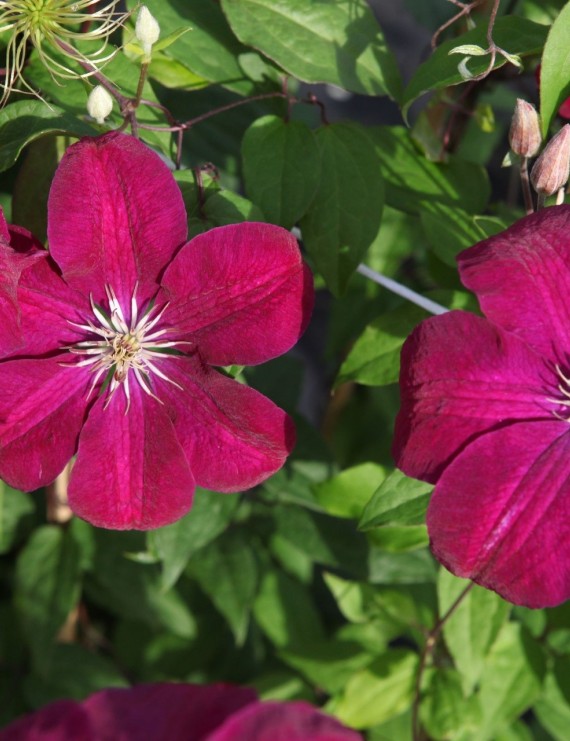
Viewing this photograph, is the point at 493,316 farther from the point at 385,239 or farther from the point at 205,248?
the point at 385,239

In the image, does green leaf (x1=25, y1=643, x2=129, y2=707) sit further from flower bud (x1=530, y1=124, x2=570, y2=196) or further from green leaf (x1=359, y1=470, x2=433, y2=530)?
flower bud (x1=530, y1=124, x2=570, y2=196)

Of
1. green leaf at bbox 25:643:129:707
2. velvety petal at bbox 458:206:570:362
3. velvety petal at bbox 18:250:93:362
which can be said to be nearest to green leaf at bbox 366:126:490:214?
velvety petal at bbox 458:206:570:362

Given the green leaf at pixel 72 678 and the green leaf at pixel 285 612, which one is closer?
the green leaf at pixel 72 678

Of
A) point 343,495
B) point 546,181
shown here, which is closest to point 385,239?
point 343,495

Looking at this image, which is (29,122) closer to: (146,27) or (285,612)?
(146,27)

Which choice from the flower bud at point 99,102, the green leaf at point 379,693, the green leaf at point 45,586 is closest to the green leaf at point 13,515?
the green leaf at point 45,586

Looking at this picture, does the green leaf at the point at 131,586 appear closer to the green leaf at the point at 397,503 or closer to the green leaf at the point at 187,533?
the green leaf at the point at 187,533

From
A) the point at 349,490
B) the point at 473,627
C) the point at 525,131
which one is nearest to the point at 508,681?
the point at 473,627
